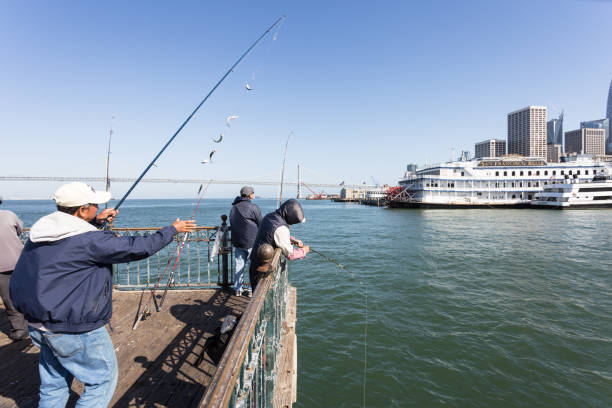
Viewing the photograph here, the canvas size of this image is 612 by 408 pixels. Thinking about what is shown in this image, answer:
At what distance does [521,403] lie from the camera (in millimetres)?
4668

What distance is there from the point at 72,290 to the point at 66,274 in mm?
134

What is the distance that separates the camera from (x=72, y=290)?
1.86 m

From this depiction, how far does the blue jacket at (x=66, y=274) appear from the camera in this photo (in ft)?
5.82

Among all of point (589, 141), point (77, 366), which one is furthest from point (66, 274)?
point (589, 141)

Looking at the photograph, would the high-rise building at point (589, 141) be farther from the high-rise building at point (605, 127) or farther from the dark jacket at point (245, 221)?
the dark jacket at point (245, 221)

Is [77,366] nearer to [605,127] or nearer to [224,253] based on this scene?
[224,253]

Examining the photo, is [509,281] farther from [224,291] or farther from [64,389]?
[64,389]

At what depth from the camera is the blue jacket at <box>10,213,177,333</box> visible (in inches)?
69.8

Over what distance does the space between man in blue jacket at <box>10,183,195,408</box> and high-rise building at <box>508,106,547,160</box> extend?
215793 millimetres

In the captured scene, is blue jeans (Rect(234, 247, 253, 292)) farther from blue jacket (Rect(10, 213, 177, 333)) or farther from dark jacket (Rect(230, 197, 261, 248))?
blue jacket (Rect(10, 213, 177, 333))

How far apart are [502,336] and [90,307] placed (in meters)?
8.49

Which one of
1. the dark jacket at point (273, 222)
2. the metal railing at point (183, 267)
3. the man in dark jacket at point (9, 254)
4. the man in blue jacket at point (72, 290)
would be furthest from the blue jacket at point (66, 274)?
the man in dark jacket at point (9, 254)

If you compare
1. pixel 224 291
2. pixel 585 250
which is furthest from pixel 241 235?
pixel 585 250

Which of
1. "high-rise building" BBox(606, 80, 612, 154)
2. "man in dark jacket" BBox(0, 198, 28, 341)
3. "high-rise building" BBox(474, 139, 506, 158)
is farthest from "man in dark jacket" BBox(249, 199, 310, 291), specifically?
"high-rise building" BBox(606, 80, 612, 154)
